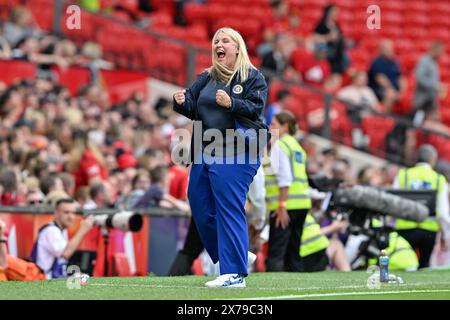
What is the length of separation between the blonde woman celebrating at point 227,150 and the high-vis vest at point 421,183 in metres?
6.07

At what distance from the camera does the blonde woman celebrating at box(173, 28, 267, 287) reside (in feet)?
35.5

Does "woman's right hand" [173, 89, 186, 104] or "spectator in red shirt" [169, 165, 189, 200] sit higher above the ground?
"woman's right hand" [173, 89, 186, 104]

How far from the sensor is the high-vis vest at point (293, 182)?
14633mm

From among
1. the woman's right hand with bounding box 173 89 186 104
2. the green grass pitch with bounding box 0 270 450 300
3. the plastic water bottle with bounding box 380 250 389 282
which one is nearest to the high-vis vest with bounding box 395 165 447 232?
the green grass pitch with bounding box 0 270 450 300

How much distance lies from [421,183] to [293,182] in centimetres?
288

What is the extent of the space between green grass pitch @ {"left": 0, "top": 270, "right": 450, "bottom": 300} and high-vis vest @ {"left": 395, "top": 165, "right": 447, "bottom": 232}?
4.04m

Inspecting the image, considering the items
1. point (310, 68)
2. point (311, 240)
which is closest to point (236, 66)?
point (311, 240)

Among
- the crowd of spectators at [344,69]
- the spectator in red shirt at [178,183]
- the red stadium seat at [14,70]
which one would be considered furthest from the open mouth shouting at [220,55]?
the crowd of spectators at [344,69]

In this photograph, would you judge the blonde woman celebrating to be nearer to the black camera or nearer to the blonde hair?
the blonde hair

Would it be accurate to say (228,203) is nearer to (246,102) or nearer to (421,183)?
(246,102)

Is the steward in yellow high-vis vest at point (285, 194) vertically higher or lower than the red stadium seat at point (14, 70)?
lower

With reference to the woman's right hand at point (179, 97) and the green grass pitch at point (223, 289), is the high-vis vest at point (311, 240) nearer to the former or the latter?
the green grass pitch at point (223, 289)
